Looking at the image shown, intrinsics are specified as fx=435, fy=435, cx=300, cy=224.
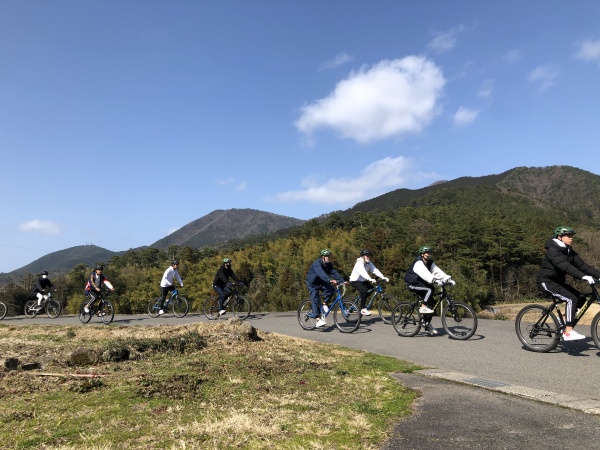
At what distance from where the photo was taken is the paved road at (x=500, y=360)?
16.3 feet

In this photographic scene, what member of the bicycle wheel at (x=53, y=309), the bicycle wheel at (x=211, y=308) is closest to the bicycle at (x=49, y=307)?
the bicycle wheel at (x=53, y=309)

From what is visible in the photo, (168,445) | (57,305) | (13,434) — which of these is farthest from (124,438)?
(57,305)

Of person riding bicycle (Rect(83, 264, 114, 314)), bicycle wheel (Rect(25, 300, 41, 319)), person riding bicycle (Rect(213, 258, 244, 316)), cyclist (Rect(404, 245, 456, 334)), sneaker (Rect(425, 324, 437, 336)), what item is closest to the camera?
cyclist (Rect(404, 245, 456, 334))

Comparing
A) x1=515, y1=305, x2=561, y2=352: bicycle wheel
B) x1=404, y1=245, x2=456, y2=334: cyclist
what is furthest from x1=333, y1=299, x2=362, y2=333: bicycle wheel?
x1=515, y1=305, x2=561, y2=352: bicycle wheel

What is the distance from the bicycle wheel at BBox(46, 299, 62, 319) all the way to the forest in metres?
12.3

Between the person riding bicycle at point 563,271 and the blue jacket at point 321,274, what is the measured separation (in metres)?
4.94

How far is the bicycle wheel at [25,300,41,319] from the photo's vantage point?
18406 millimetres

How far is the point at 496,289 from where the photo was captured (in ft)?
180

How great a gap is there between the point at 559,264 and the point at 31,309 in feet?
64.4

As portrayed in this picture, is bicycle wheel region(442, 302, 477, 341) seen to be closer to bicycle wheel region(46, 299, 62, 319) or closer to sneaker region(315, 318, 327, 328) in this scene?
sneaker region(315, 318, 327, 328)

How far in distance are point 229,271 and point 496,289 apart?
48996 millimetres

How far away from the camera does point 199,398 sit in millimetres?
4766

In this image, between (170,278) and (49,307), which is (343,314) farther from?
(49,307)

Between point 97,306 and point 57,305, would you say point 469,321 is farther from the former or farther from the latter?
point 57,305
